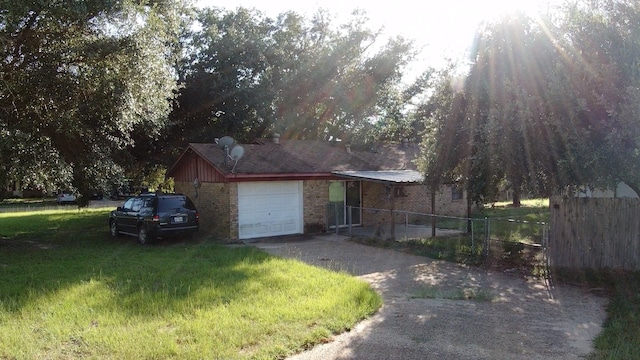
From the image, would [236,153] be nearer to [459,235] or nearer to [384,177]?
[384,177]

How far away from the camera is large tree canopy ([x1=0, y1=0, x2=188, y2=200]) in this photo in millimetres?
11758

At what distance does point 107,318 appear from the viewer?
6598 mm

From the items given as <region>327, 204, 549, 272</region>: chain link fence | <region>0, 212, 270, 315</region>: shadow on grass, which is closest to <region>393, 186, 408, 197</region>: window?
<region>327, 204, 549, 272</region>: chain link fence

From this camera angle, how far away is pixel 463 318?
695cm

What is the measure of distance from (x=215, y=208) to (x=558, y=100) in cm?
1141

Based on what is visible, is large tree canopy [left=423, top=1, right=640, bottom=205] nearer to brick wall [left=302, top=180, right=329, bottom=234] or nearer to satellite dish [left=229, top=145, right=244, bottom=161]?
brick wall [left=302, top=180, right=329, bottom=234]

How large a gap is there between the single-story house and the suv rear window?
119 centimetres

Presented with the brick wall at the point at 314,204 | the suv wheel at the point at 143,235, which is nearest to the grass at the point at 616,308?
the brick wall at the point at 314,204

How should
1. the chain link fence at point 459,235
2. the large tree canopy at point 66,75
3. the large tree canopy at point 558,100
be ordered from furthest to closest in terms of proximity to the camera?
1. the large tree canopy at point 66,75
2. the chain link fence at point 459,235
3. the large tree canopy at point 558,100

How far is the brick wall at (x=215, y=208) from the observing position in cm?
1593

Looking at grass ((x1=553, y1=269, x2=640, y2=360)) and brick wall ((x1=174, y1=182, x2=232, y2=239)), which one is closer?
grass ((x1=553, y1=269, x2=640, y2=360))

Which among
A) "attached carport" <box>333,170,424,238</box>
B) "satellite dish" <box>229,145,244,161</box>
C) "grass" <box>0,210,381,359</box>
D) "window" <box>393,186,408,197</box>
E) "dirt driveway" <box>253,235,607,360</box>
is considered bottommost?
"dirt driveway" <box>253,235,607,360</box>

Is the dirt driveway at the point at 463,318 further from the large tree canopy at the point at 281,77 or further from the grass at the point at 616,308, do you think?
the large tree canopy at the point at 281,77

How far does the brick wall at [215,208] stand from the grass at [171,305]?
10.7 ft
